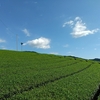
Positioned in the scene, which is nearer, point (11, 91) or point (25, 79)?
point (11, 91)

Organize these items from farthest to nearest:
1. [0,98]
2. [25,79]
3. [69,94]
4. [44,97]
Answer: [25,79] < [69,94] < [44,97] < [0,98]

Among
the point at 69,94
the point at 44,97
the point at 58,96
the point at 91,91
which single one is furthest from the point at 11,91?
the point at 91,91

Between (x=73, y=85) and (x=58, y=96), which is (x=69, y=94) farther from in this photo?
(x=73, y=85)

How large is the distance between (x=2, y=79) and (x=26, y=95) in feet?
17.5

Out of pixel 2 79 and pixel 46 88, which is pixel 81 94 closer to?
pixel 46 88

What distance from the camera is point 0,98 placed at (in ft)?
50.8

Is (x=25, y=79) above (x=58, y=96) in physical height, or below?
above

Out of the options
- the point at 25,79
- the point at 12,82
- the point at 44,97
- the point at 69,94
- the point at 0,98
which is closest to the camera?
the point at 0,98

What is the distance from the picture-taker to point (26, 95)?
647 inches

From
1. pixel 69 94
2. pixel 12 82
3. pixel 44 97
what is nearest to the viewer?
pixel 44 97

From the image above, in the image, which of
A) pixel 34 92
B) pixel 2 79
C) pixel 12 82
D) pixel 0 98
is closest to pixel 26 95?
pixel 34 92

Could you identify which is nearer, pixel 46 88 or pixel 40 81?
pixel 46 88

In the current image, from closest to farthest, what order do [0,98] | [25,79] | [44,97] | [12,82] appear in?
1. [0,98]
2. [44,97]
3. [12,82]
4. [25,79]

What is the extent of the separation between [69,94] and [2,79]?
27.0 ft
